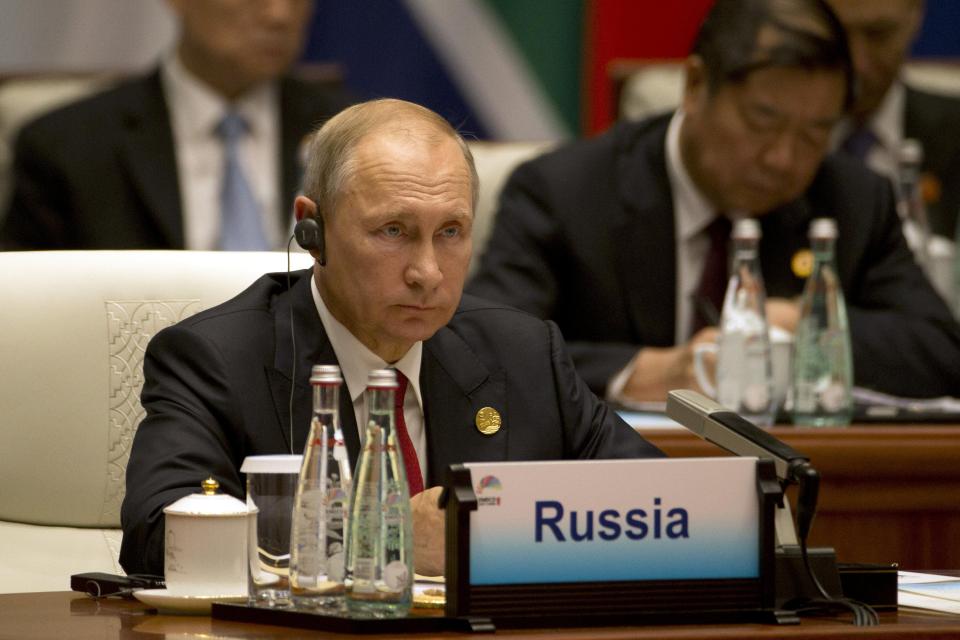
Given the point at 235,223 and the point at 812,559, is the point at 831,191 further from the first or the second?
the point at 812,559

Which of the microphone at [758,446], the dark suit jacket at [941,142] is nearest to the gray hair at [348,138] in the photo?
the microphone at [758,446]

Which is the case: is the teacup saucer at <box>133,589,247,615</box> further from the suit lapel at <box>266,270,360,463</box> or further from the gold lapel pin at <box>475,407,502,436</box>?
the gold lapel pin at <box>475,407,502,436</box>

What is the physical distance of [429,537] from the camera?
72.4 inches

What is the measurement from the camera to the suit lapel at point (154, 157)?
4.56 m

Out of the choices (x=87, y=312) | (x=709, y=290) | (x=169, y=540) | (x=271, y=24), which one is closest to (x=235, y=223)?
(x=271, y=24)

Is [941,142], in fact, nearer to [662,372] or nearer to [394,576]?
[662,372]

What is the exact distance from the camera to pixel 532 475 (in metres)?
1.60

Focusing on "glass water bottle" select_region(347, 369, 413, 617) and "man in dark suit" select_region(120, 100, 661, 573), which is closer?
"glass water bottle" select_region(347, 369, 413, 617)

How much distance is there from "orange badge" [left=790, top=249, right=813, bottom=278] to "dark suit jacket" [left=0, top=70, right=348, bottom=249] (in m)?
1.49

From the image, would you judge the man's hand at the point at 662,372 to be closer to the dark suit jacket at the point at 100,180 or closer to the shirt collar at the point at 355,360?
the shirt collar at the point at 355,360

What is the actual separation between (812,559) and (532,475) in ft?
1.14

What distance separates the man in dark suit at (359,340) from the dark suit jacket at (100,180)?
2.24 metres

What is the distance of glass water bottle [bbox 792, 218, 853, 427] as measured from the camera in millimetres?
3189

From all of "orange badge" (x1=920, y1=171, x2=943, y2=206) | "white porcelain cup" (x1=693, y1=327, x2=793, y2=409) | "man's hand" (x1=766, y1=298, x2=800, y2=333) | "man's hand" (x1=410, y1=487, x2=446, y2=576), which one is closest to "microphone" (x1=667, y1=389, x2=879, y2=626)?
"man's hand" (x1=410, y1=487, x2=446, y2=576)
